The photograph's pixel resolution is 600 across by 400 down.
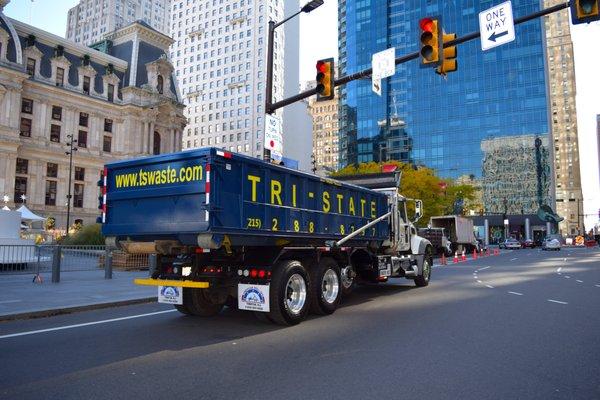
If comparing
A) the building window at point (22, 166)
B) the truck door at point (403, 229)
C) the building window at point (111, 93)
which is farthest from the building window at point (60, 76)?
the truck door at point (403, 229)

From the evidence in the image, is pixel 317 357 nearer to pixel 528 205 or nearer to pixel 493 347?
pixel 493 347

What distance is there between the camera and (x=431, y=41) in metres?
11.1

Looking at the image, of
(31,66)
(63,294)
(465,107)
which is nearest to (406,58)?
(63,294)

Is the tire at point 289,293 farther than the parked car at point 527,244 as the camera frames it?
No

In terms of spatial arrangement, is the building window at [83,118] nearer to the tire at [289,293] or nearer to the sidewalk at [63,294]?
the sidewalk at [63,294]

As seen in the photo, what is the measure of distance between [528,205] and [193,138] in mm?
85926

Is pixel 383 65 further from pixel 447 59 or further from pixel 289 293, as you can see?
pixel 289 293

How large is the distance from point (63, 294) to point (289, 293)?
6978 millimetres

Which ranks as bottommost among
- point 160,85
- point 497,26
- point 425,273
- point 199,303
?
point 199,303

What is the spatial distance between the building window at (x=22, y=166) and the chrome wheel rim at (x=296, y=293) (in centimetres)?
6342

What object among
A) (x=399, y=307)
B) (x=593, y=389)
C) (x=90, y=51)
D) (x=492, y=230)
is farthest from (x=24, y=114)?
(x=492, y=230)

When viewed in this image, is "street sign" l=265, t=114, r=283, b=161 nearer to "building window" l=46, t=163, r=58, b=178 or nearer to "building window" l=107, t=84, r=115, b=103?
"building window" l=46, t=163, r=58, b=178

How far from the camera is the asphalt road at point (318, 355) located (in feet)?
15.4

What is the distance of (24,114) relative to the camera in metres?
60.3
